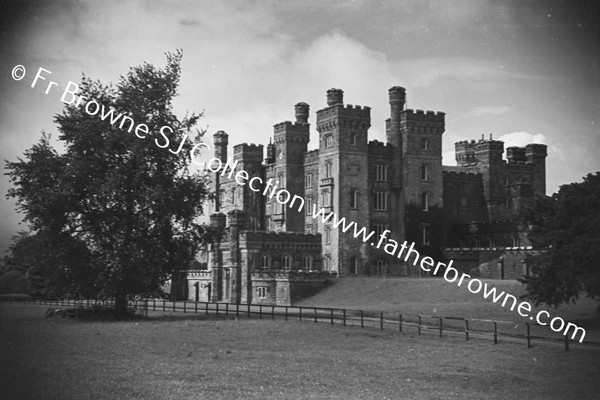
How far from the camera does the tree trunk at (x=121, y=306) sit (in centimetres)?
4119

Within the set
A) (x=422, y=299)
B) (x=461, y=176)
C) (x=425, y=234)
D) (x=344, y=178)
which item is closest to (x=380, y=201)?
(x=344, y=178)

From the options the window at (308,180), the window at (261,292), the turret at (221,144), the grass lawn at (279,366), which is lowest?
the grass lawn at (279,366)

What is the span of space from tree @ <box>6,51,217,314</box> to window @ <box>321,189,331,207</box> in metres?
22.1

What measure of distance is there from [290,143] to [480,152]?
18.9 metres

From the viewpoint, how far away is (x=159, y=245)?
41625 millimetres

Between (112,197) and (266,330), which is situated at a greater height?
(112,197)

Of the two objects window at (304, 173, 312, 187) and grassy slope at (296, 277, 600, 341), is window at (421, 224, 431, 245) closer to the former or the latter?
grassy slope at (296, 277, 600, 341)

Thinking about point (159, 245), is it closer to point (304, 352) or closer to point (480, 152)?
point (304, 352)

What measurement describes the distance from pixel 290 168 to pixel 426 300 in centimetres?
2518

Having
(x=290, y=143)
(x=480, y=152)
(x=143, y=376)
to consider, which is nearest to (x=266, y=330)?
(x=143, y=376)

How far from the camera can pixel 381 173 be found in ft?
215

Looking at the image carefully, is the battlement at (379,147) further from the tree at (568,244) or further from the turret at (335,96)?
the tree at (568,244)

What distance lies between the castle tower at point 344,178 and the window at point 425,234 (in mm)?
5237

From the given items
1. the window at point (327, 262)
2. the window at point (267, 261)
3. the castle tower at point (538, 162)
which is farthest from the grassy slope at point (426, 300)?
the castle tower at point (538, 162)
